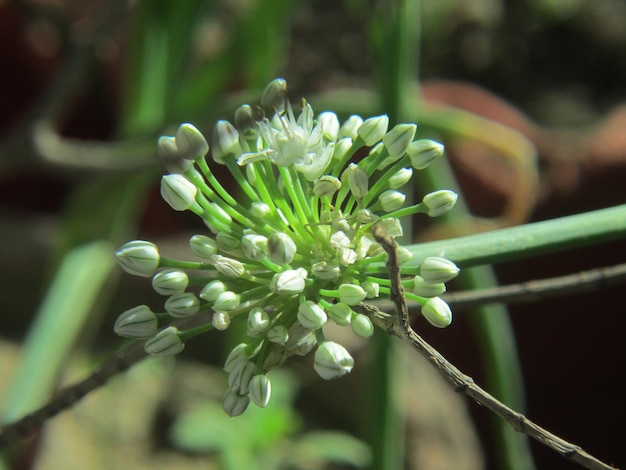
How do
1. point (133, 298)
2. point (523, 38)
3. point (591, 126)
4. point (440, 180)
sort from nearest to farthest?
point (440, 180)
point (133, 298)
point (591, 126)
point (523, 38)

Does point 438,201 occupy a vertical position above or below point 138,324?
above

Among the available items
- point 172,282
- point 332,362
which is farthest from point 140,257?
point 332,362

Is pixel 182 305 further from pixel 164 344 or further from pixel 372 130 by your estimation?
pixel 372 130

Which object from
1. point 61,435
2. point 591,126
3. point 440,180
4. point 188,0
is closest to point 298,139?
point 440,180

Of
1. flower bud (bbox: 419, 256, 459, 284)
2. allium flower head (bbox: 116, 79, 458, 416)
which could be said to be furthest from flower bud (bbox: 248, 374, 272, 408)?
flower bud (bbox: 419, 256, 459, 284)

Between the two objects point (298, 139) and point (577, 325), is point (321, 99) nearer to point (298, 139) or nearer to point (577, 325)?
point (298, 139)

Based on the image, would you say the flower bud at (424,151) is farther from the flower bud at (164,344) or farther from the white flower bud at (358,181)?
the flower bud at (164,344)
